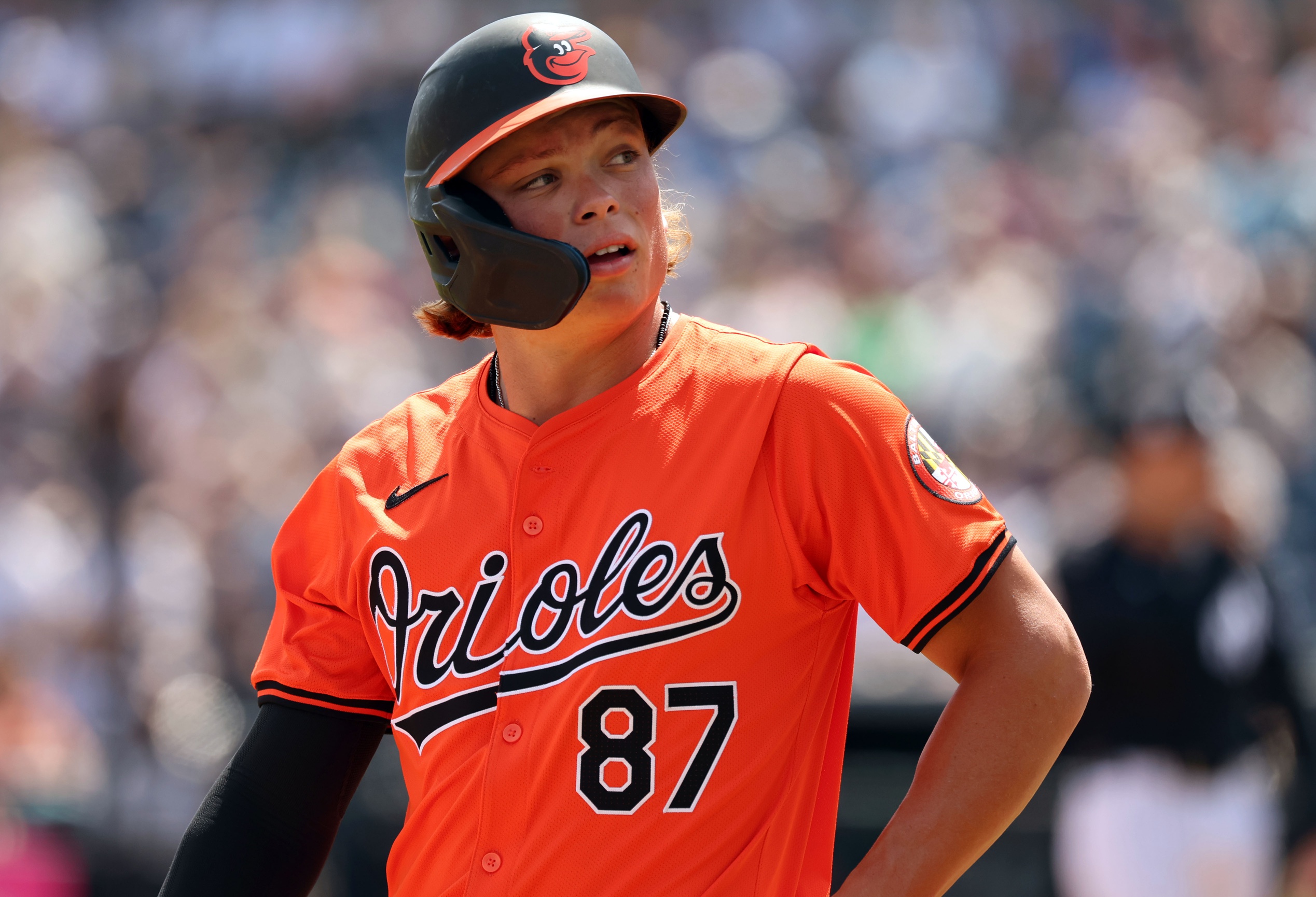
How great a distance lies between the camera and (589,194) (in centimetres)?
202

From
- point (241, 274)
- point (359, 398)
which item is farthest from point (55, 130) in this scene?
point (359, 398)

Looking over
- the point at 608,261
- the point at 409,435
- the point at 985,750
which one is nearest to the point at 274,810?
the point at 409,435

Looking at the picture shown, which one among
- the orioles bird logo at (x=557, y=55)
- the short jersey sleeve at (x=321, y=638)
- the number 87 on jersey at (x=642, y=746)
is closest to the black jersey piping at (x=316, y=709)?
the short jersey sleeve at (x=321, y=638)

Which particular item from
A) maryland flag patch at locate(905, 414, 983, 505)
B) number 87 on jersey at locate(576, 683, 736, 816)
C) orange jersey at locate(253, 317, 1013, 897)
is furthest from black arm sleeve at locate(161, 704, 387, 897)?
maryland flag patch at locate(905, 414, 983, 505)

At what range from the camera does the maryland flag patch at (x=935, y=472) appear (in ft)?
5.96

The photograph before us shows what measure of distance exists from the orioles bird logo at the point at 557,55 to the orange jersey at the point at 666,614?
40 centimetres

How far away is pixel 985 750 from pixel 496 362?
978 millimetres

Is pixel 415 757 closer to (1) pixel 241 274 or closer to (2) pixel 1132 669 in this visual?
(2) pixel 1132 669

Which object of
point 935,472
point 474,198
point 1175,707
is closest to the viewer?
point 935,472

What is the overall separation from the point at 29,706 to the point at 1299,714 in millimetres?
5241

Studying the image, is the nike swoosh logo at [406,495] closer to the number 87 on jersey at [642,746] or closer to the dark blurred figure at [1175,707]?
the number 87 on jersey at [642,746]

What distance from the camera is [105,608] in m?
7.69

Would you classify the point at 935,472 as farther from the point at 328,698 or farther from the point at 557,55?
the point at 328,698

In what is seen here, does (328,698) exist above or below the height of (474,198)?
below
